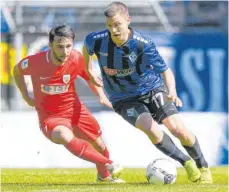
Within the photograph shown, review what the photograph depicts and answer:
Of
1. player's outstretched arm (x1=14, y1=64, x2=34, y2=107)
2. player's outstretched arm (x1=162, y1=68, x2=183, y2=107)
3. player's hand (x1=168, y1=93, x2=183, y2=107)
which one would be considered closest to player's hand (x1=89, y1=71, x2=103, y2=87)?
player's outstretched arm (x1=162, y1=68, x2=183, y2=107)

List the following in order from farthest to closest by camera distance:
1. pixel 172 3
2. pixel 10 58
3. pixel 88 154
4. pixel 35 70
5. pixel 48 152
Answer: pixel 172 3 → pixel 10 58 → pixel 48 152 → pixel 35 70 → pixel 88 154

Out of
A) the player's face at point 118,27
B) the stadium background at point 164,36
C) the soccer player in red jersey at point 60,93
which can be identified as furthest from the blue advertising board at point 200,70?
the player's face at point 118,27

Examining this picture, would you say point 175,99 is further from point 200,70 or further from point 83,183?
point 200,70

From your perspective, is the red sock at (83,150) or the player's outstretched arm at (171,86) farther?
the red sock at (83,150)

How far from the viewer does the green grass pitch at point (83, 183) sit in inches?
348

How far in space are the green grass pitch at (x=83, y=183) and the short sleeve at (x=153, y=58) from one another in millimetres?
1311

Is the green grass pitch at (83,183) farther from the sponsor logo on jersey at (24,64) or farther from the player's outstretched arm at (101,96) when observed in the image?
the sponsor logo on jersey at (24,64)

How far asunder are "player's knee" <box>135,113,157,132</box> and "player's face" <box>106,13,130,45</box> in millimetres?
875

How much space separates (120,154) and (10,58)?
5297mm

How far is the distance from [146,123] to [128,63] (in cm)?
72

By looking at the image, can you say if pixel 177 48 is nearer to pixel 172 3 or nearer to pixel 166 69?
pixel 172 3

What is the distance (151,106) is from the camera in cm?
995

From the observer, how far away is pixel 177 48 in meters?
18.8

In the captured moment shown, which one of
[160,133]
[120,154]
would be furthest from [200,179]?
[120,154]
